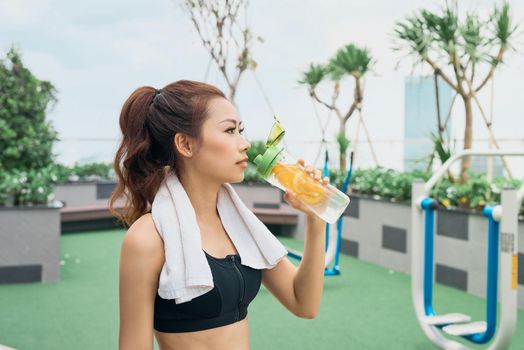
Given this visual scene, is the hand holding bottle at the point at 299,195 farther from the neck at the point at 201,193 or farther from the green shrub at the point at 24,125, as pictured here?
the green shrub at the point at 24,125

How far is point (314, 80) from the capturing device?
843 cm

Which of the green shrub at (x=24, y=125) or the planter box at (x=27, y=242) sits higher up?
the green shrub at (x=24, y=125)

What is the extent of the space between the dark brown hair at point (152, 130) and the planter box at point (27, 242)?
117 inches

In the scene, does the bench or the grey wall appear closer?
the bench

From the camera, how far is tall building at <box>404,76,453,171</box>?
16.1 ft

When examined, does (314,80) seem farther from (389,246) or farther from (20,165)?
(20,165)

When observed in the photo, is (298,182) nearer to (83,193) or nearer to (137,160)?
(137,160)

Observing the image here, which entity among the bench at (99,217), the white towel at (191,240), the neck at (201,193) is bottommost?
the bench at (99,217)

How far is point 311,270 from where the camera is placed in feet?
3.86

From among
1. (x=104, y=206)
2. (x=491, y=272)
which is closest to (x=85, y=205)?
(x=104, y=206)

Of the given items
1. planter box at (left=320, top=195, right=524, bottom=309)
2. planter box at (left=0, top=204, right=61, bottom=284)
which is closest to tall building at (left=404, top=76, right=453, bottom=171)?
planter box at (left=320, top=195, right=524, bottom=309)

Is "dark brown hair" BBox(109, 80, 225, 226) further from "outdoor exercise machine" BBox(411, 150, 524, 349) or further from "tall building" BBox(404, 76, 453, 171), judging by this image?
"tall building" BBox(404, 76, 453, 171)

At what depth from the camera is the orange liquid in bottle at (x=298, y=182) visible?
3.47ft

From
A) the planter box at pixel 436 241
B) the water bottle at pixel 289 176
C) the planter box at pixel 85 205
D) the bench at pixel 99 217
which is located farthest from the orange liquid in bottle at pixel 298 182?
the planter box at pixel 85 205
